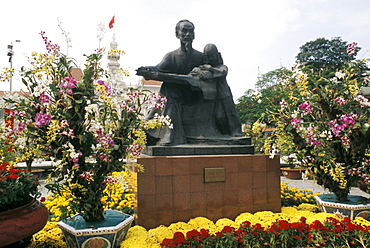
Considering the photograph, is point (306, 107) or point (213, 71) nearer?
point (306, 107)

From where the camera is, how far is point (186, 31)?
17.0 feet

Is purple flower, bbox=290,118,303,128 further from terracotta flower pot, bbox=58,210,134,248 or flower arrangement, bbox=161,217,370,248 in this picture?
terracotta flower pot, bbox=58,210,134,248

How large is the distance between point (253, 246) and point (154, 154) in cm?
193

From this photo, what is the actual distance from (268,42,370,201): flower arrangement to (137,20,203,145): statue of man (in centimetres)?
154

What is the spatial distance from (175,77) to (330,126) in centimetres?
251

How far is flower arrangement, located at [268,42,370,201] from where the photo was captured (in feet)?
13.8

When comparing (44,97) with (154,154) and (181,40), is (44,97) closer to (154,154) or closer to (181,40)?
(154,154)

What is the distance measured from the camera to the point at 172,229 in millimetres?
3889

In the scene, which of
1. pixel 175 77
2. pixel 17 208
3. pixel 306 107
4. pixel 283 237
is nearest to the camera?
pixel 17 208

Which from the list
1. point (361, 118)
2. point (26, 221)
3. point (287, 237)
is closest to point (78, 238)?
point (26, 221)

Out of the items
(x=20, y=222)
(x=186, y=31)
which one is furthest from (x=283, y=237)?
(x=186, y=31)

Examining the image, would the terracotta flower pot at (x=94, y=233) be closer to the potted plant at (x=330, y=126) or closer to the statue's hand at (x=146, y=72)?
the statue's hand at (x=146, y=72)

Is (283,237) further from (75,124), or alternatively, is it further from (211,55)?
(211,55)

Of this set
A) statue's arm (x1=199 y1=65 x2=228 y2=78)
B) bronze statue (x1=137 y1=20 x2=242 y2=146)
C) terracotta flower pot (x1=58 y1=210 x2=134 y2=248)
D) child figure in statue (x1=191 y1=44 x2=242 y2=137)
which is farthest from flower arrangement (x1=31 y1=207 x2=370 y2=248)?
statue's arm (x1=199 y1=65 x2=228 y2=78)
